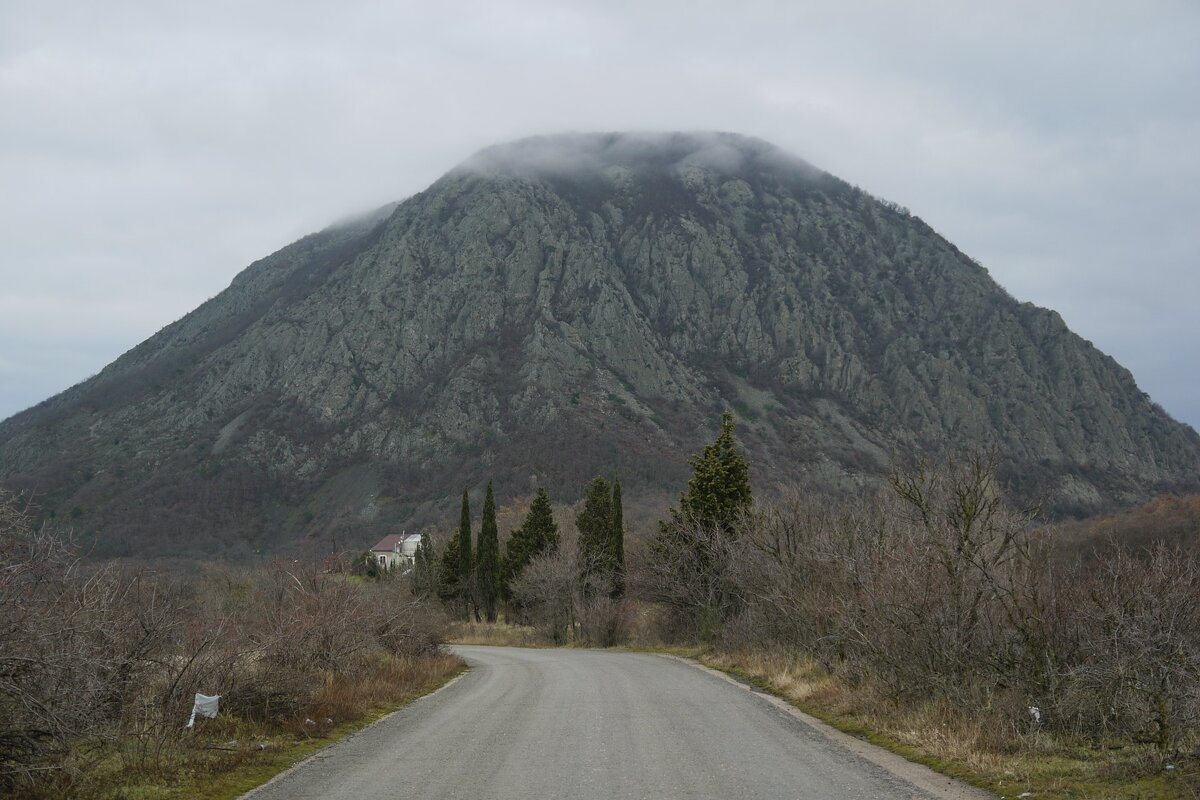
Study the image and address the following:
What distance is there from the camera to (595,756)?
1116cm

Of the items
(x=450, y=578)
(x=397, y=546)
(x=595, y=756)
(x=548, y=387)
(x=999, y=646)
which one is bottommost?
(x=450, y=578)

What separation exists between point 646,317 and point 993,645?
16022cm

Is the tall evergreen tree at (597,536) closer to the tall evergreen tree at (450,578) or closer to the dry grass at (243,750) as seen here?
the tall evergreen tree at (450,578)

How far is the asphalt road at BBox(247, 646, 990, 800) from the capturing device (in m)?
9.20

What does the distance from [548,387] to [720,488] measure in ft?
372

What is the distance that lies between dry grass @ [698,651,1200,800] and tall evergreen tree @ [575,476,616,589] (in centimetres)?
3623

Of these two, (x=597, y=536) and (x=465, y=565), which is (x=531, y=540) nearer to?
(x=465, y=565)

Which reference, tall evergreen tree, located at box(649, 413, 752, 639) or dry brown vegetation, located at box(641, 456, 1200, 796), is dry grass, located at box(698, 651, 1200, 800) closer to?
dry brown vegetation, located at box(641, 456, 1200, 796)

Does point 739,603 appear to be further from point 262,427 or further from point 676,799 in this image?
point 262,427

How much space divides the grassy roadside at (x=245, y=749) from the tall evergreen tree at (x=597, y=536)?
3407 cm

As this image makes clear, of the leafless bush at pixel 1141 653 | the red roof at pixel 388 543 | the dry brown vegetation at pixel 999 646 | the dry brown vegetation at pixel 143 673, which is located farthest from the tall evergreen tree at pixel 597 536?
the red roof at pixel 388 543

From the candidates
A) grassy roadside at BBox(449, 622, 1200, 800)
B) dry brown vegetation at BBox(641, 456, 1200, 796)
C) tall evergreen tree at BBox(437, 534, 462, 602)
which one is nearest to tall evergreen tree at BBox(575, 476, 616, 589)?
tall evergreen tree at BBox(437, 534, 462, 602)

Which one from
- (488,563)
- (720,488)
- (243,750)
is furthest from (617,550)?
(243,750)

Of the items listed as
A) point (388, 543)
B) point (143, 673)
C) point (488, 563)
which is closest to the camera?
point (143, 673)
